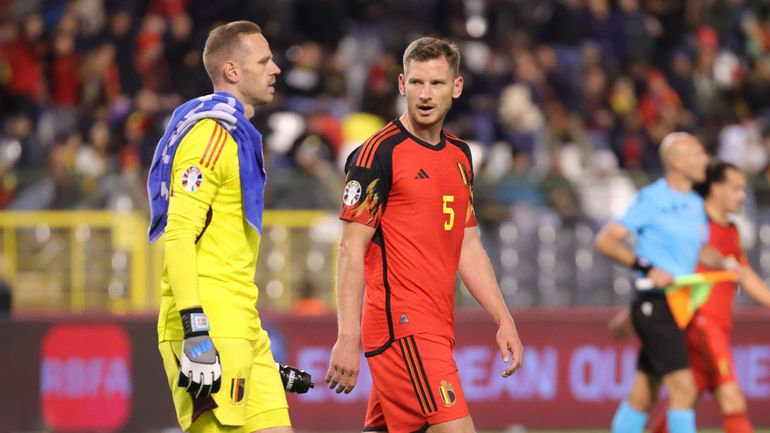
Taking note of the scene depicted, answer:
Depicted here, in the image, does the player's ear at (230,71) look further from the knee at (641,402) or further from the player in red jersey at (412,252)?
the knee at (641,402)

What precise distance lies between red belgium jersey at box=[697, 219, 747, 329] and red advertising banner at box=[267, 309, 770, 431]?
3265 mm

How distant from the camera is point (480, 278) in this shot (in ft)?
22.3

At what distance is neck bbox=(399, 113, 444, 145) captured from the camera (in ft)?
21.5

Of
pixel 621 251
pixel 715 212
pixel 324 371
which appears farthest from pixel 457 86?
pixel 324 371

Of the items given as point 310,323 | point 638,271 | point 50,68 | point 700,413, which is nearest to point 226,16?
point 50,68

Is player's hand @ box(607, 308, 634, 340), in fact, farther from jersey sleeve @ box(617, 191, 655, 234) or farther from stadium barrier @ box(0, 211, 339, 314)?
stadium barrier @ box(0, 211, 339, 314)

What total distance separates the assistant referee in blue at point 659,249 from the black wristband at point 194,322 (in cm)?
470

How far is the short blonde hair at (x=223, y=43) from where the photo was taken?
6.13 meters

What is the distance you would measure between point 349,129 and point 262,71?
10238 mm

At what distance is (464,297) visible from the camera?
589 inches

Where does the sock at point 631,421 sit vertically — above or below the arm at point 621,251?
below

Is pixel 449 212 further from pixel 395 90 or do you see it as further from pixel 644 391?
pixel 395 90

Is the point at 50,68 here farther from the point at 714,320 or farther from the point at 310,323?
the point at 714,320

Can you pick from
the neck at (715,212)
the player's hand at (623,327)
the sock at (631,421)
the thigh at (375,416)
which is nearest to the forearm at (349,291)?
the thigh at (375,416)
